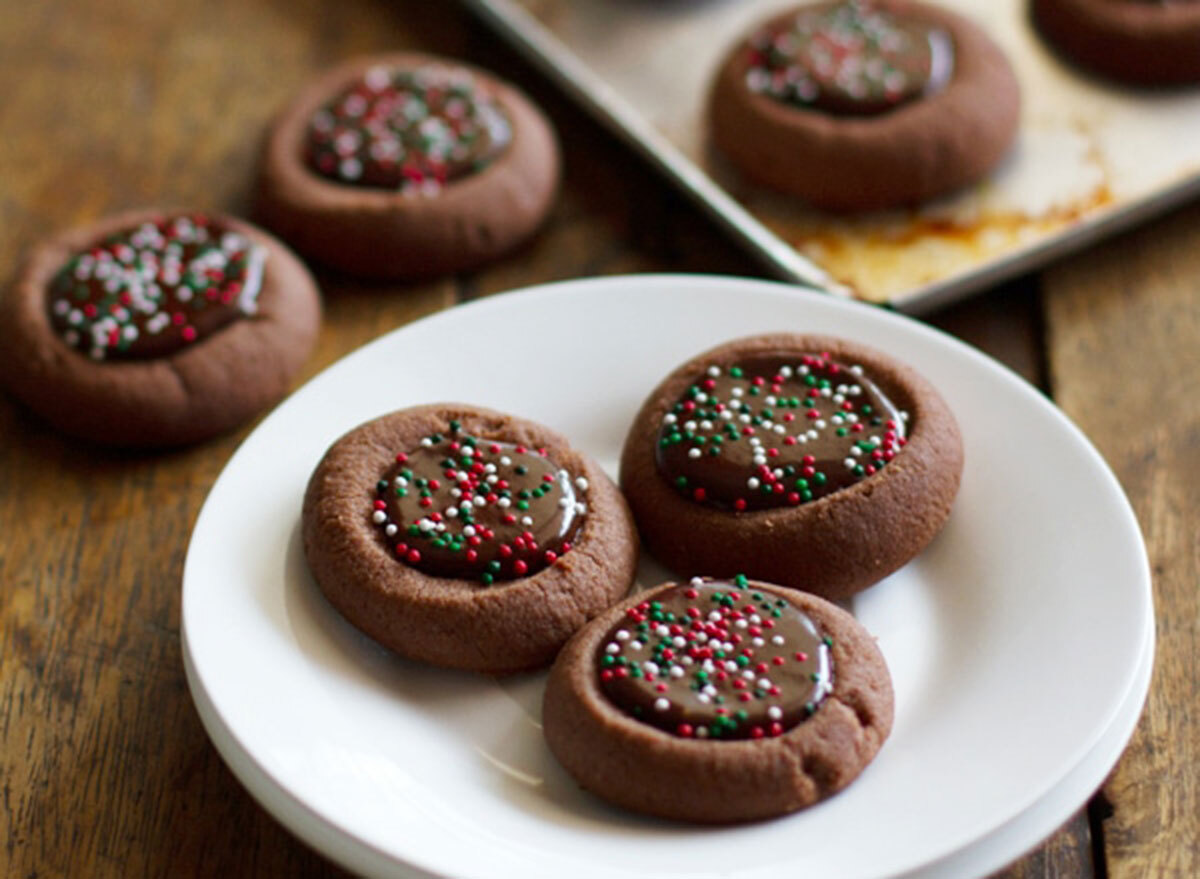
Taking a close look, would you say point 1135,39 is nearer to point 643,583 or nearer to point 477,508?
point 643,583

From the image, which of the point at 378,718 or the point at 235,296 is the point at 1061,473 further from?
the point at 235,296

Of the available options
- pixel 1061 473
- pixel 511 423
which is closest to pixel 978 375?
pixel 1061 473

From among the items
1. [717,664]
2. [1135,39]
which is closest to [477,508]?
[717,664]

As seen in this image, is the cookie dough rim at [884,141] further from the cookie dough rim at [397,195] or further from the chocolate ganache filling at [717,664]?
the chocolate ganache filling at [717,664]

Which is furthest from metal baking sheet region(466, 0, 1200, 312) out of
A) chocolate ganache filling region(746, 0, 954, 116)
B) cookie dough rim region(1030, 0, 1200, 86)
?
chocolate ganache filling region(746, 0, 954, 116)

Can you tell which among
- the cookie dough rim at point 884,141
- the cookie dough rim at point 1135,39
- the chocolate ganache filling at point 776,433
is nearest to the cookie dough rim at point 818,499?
the chocolate ganache filling at point 776,433
